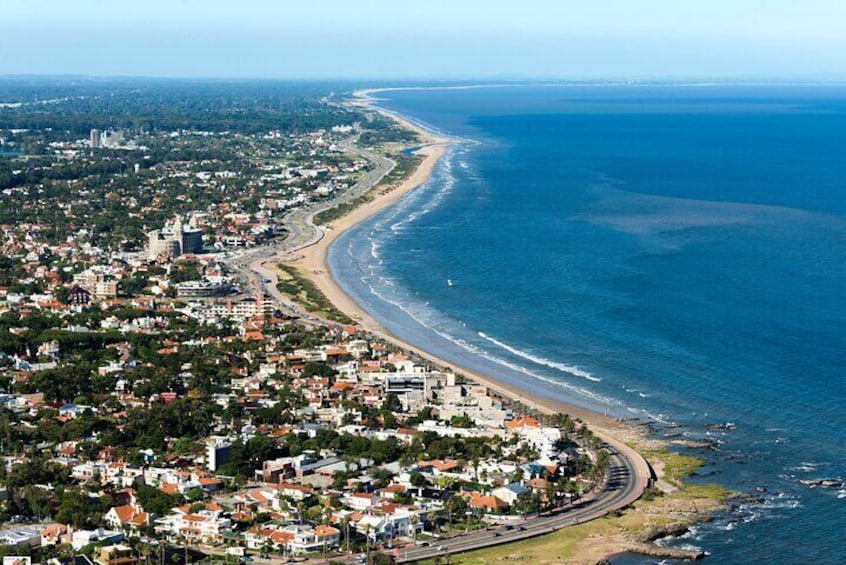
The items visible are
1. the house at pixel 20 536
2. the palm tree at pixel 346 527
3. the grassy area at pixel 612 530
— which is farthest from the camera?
the palm tree at pixel 346 527

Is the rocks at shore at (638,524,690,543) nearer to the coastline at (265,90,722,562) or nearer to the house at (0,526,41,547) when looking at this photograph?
the coastline at (265,90,722,562)

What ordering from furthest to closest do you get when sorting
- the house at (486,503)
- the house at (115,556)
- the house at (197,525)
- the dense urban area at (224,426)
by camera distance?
the house at (486,503) → the dense urban area at (224,426) → the house at (197,525) → the house at (115,556)

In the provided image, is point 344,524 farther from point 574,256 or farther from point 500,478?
point 574,256

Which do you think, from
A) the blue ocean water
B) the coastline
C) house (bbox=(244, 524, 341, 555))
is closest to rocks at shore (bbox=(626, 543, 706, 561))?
the coastline

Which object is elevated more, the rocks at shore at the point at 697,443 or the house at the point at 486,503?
the rocks at shore at the point at 697,443

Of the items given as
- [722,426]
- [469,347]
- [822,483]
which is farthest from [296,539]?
[469,347]

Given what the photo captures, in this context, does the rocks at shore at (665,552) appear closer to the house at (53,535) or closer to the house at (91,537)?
the house at (91,537)

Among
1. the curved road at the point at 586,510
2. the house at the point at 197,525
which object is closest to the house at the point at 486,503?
the curved road at the point at 586,510

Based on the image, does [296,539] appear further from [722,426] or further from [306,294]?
[306,294]
